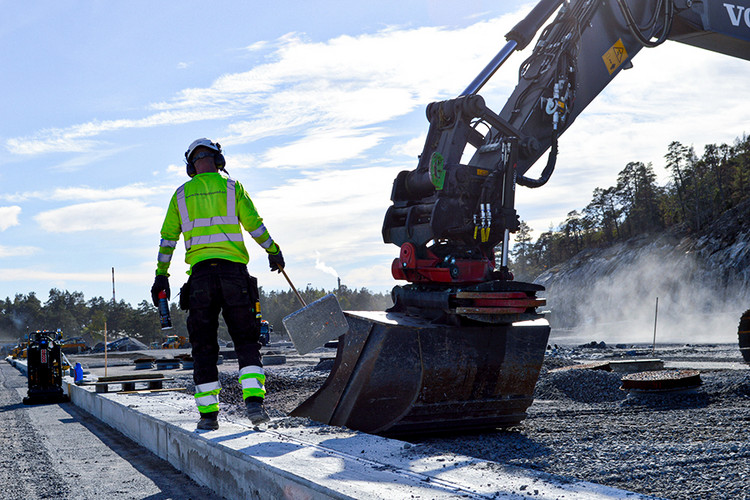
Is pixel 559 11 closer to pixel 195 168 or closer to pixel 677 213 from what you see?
pixel 195 168

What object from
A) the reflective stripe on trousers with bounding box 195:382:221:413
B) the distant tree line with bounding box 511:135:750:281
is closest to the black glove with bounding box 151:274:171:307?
the reflective stripe on trousers with bounding box 195:382:221:413

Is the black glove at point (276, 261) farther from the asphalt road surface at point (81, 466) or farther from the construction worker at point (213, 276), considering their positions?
the asphalt road surface at point (81, 466)

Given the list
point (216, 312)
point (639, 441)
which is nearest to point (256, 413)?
point (216, 312)

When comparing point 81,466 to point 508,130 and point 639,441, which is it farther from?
point 508,130

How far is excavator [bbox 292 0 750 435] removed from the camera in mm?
5891

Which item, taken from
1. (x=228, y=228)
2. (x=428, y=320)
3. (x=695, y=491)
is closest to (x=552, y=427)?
(x=428, y=320)

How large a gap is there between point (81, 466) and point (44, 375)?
7589 mm

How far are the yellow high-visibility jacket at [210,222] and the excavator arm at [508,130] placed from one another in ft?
6.58

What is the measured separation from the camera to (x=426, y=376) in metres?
5.88

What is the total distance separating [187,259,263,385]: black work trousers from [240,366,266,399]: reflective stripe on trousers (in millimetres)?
47

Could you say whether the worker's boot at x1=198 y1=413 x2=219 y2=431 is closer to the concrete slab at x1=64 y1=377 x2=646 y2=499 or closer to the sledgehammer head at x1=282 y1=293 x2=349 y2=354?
the concrete slab at x1=64 y1=377 x2=646 y2=499

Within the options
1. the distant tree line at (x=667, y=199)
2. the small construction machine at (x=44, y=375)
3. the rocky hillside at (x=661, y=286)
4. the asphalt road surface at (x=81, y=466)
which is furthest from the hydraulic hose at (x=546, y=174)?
the distant tree line at (x=667, y=199)

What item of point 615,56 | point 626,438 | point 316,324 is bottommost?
point 626,438

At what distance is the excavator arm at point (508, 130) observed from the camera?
682 cm
